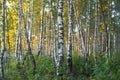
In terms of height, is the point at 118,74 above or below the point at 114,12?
below

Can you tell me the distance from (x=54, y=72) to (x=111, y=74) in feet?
21.9

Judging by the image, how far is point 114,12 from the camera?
35.8 meters

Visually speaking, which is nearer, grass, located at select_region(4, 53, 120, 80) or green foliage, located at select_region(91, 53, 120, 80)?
green foliage, located at select_region(91, 53, 120, 80)

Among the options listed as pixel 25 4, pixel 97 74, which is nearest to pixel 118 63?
pixel 97 74

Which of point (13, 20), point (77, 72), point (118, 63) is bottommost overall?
point (77, 72)

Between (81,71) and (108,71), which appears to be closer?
(108,71)

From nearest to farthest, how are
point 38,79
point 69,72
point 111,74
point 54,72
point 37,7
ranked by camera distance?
point 111,74 → point 38,79 → point 69,72 → point 54,72 → point 37,7

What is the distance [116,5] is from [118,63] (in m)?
21.9

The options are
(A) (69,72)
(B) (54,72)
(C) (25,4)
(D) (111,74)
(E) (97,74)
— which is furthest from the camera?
(C) (25,4)

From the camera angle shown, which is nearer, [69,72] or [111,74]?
[111,74]

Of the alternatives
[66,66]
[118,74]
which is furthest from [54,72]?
[118,74]

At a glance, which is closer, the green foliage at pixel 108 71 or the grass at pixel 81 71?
the green foliage at pixel 108 71

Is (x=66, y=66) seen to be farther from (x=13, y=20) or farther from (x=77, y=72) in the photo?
(x=13, y=20)

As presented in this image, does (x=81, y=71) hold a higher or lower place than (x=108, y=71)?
lower
